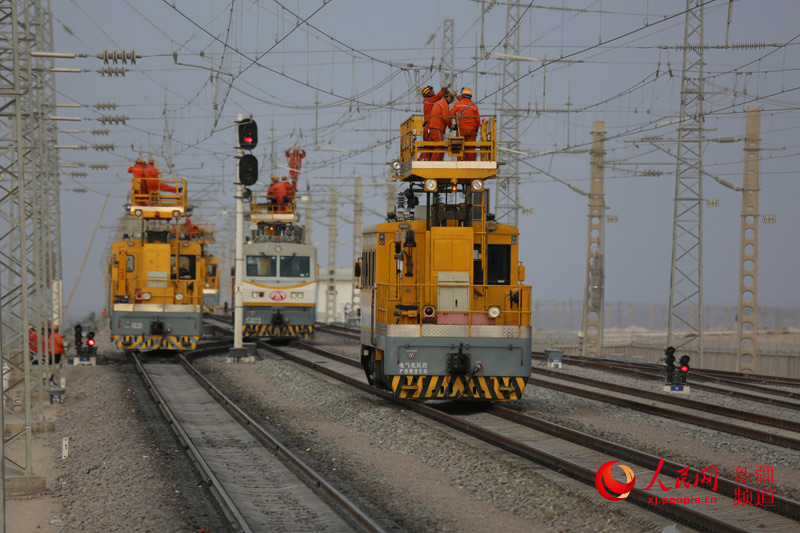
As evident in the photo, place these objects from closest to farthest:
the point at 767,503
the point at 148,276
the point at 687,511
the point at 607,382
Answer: the point at 687,511
the point at 767,503
the point at 607,382
the point at 148,276

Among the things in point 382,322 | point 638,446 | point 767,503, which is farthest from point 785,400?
point 767,503

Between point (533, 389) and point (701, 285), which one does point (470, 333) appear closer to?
point (533, 389)

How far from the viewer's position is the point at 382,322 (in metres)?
18.1

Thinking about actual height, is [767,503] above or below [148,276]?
below

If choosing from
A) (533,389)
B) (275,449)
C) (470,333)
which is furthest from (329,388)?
(275,449)

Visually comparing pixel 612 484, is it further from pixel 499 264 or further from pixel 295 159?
pixel 295 159

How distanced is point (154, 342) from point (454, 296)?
16.6 m

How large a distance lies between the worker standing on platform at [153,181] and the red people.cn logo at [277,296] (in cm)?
534

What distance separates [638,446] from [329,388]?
32.6 ft

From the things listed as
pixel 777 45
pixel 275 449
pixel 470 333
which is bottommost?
pixel 275 449

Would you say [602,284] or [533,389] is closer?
[533,389]

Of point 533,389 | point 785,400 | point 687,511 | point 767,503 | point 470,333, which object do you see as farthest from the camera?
point 533,389

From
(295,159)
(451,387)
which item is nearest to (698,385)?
(451,387)

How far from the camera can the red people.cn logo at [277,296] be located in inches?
1388
